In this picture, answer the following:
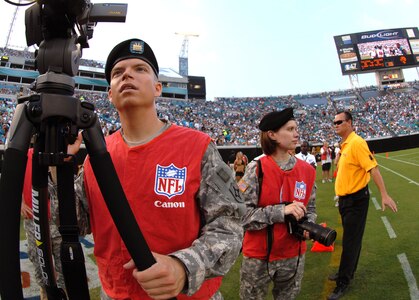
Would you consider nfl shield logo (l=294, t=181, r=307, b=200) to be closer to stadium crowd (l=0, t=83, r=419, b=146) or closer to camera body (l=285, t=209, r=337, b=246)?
camera body (l=285, t=209, r=337, b=246)

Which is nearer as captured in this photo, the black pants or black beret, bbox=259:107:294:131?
black beret, bbox=259:107:294:131

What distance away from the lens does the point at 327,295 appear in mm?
3943

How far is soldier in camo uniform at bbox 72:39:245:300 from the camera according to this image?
1.27 meters

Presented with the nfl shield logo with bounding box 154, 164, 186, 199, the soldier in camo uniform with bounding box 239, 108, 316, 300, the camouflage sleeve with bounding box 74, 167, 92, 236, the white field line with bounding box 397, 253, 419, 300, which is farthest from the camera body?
the white field line with bounding box 397, 253, 419, 300

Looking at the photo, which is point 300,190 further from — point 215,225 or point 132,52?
point 132,52

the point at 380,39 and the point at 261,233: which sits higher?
the point at 380,39

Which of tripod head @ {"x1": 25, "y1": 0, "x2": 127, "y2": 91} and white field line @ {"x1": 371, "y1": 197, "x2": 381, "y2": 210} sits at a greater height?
tripod head @ {"x1": 25, "y1": 0, "x2": 127, "y2": 91}

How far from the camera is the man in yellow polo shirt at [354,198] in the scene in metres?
3.94

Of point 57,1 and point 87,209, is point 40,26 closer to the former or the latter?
point 57,1

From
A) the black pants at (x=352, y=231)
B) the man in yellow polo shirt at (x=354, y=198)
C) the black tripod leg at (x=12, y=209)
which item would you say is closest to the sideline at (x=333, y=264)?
the man in yellow polo shirt at (x=354, y=198)

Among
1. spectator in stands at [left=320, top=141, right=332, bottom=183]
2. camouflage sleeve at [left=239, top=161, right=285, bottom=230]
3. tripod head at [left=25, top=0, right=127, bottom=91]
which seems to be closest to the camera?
tripod head at [left=25, top=0, right=127, bottom=91]

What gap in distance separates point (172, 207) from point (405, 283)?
4.12 metres

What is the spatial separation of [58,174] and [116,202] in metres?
0.22

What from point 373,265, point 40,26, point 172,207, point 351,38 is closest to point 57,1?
point 40,26
